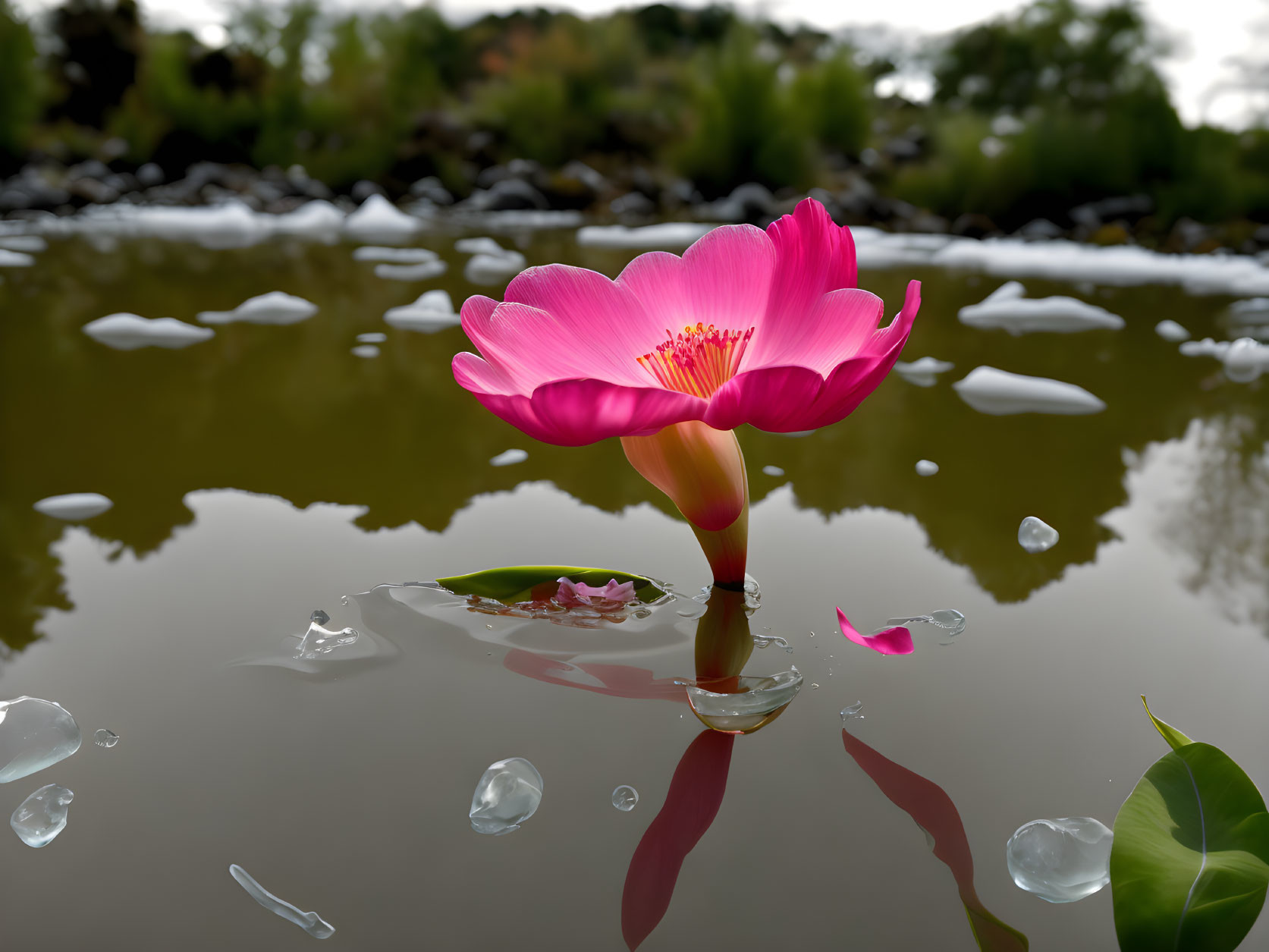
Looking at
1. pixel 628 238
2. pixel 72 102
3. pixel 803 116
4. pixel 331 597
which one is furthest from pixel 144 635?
pixel 72 102

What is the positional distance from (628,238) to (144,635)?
2.81 metres

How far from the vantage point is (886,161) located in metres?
5.35

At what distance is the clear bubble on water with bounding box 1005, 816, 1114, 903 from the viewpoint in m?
0.39

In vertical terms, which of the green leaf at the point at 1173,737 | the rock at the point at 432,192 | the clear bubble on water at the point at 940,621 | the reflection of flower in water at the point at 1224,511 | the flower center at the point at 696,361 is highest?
the flower center at the point at 696,361

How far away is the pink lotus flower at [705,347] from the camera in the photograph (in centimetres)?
53

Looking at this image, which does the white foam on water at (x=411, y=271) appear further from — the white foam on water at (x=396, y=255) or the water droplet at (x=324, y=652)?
the water droplet at (x=324, y=652)

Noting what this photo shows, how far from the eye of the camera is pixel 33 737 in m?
0.47

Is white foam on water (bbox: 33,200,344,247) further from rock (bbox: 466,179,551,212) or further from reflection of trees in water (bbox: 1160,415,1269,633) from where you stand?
reflection of trees in water (bbox: 1160,415,1269,633)

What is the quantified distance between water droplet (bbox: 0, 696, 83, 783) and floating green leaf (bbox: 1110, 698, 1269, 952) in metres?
0.48

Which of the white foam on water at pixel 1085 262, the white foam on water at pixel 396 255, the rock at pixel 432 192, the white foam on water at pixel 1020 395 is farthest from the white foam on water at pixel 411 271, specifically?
the rock at pixel 432 192

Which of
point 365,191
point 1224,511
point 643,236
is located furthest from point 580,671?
point 365,191

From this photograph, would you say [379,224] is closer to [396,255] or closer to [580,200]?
[396,255]

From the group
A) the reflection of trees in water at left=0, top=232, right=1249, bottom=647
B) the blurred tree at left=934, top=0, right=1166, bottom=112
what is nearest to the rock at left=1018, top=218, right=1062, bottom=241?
the blurred tree at left=934, top=0, right=1166, bottom=112

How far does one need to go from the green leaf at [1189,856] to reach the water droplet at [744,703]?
0.17 m
